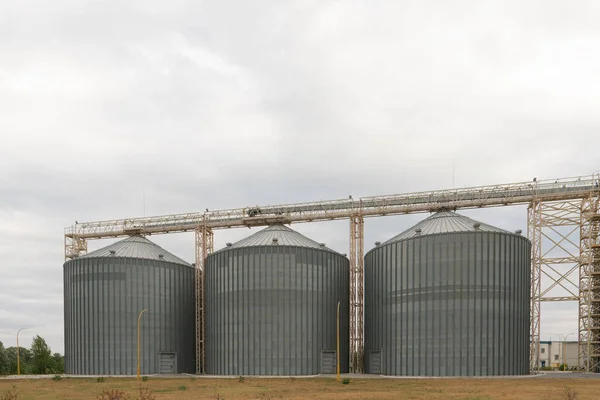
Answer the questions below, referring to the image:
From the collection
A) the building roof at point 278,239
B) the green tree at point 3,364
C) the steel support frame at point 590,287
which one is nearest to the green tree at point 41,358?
the green tree at point 3,364

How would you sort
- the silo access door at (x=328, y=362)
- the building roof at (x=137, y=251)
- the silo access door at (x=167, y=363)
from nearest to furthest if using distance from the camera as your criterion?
the silo access door at (x=328, y=362) < the silo access door at (x=167, y=363) < the building roof at (x=137, y=251)

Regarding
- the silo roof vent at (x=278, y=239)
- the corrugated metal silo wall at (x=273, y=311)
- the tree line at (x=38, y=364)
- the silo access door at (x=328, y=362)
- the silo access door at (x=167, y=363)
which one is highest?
the silo roof vent at (x=278, y=239)

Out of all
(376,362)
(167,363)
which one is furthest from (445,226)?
(167,363)

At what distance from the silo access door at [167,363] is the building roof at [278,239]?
19226 millimetres

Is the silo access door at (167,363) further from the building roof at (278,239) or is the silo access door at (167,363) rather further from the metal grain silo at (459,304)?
the metal grain silo at (459,304)

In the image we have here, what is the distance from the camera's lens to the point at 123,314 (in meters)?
74.8

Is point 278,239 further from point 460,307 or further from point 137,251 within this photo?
point 460,307

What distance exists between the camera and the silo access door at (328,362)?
6875 cm

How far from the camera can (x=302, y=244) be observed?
7225cm

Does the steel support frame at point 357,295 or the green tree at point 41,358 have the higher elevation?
the steel support frame at point 357,295

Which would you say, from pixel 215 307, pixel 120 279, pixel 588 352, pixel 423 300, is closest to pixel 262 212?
pixel 215 307

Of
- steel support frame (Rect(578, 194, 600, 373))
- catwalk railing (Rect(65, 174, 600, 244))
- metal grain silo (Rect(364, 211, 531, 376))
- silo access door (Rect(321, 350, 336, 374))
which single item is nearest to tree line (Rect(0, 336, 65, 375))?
catwalk railing (Rect(65, 174, 600, 244))

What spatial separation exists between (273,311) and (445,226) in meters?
25.1

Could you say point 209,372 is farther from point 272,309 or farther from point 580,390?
point 580,390
